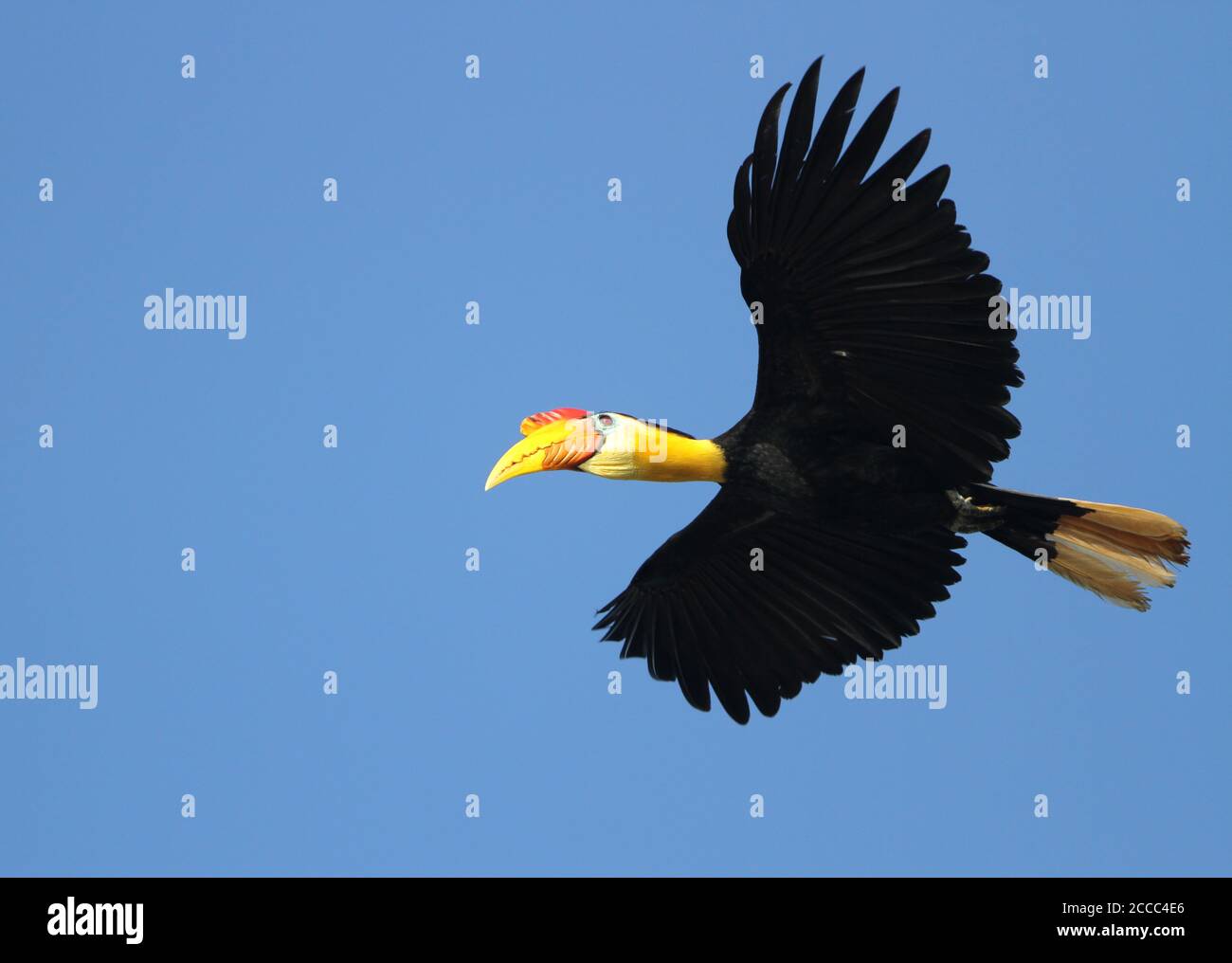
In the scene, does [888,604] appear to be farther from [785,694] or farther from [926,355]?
[926,355]

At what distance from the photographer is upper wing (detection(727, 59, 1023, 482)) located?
39.8ft

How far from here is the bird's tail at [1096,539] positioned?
1361 centimetres

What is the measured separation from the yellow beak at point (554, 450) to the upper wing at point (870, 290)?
138 centimetres

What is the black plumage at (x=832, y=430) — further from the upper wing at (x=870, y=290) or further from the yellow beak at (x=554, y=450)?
the yellow beak at (x=554, y=450)

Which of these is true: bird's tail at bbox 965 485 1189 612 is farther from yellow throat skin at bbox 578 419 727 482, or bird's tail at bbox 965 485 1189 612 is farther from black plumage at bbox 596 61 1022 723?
yellow throat skin at bbox 578 419 727 482

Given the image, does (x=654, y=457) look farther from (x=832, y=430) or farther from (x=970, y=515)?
(x=970, y=515)

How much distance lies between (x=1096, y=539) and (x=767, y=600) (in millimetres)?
2470

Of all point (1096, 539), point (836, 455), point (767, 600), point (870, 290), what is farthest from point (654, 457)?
point (1096, 539)

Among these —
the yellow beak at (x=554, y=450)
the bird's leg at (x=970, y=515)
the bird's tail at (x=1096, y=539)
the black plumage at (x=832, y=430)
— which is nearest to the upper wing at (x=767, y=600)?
the black plumage at (x=832, y=430)

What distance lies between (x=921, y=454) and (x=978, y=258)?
1497mm

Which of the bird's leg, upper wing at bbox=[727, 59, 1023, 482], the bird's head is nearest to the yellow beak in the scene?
the bird's head

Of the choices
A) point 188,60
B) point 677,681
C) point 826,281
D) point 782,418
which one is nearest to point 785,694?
point 677,681

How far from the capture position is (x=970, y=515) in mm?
13586

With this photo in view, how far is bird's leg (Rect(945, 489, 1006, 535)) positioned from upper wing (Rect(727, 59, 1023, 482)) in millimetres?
424
